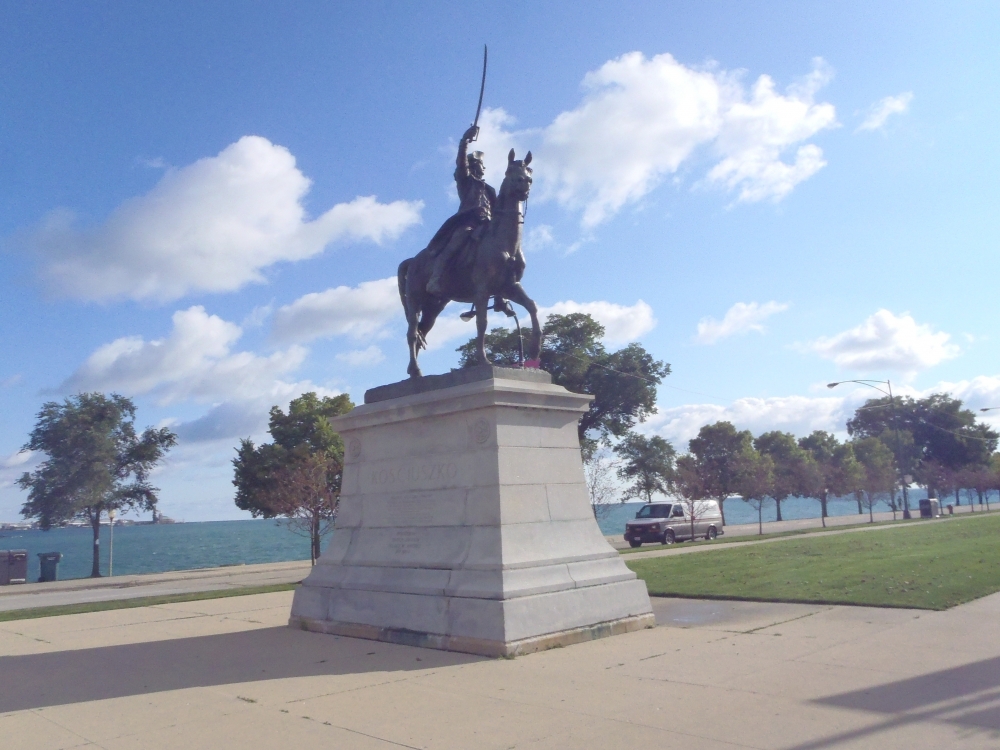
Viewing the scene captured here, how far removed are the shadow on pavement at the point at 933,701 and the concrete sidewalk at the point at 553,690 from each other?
2 cm

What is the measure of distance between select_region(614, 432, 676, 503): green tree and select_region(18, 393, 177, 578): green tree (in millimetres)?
29637

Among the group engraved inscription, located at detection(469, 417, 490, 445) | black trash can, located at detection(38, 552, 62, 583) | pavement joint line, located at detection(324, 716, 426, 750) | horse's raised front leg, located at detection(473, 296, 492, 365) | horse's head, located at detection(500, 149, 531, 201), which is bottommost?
black trash can, located at detection(38, 552, 62, 583)

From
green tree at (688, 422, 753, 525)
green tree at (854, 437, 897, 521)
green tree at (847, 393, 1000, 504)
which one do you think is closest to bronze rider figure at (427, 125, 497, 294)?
green tree at (854, 437, 897, 521)

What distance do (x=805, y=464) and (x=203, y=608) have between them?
67549 mm

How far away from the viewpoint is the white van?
35.7 m

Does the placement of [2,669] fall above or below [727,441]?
below

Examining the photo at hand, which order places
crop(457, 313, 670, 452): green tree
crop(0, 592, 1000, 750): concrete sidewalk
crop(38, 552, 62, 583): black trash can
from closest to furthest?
crop(0, 592, 1000, 750): concrete sidewalk < crop(38, 552, 62, 583): black trash can < crop(457, 313, 670, 452): green tree

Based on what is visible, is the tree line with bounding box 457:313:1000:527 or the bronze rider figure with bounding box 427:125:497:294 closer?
the bronze rider figure with bounding box 427:125:497:294

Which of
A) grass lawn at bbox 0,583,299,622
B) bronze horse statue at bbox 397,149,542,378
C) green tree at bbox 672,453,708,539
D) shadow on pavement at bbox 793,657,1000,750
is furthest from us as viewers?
green tree at bbox 672,453,708,539

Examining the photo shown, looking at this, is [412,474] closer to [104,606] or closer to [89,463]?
[104,606]

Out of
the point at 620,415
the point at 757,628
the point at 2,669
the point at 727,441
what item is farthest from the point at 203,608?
the point at 727,441

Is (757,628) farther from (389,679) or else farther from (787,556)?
(787,556)

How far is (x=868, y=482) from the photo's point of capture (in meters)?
69.9

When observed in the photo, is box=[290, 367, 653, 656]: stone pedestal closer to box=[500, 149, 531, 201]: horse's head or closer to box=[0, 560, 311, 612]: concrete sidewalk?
box=[500, 149, 531, 201]: horse's head
